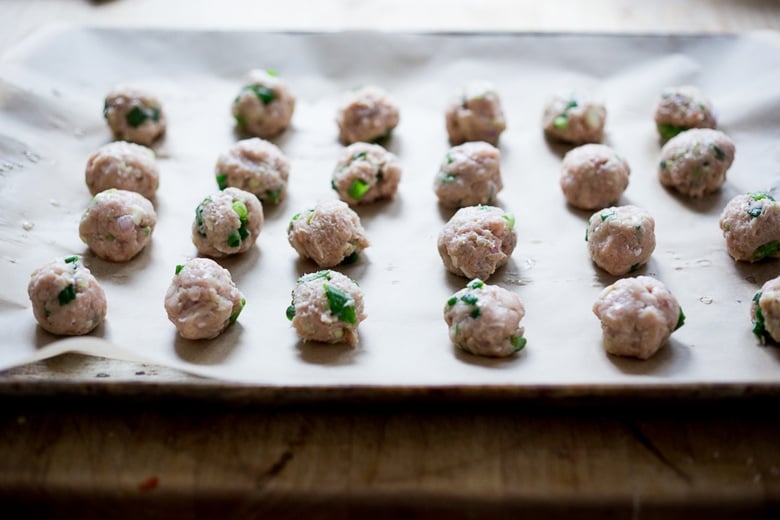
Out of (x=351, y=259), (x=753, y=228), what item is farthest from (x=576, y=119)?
(x=351, y=259)

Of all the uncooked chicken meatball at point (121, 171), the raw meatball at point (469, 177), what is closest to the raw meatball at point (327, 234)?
the raw meatball at point (469, 177)

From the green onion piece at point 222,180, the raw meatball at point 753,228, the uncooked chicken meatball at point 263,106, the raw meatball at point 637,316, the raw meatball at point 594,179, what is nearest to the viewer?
the raw meatball at point 637,316

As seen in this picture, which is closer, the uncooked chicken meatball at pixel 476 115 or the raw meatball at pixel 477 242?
the raw meatball at pixel 477 242

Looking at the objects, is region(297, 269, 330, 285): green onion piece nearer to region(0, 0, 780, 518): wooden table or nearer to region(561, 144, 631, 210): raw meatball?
region(0, 0, 780, 518): wooden table

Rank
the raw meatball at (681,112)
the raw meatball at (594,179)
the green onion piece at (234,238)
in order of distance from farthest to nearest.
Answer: the raw meatball at (681,112)
the raw meatball at (594,179)
the green onion piece at (234,238)

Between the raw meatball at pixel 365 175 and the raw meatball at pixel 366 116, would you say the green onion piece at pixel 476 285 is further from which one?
the raw meatball at pixel 366 116

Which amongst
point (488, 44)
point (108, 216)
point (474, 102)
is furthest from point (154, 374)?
point (488, 44)

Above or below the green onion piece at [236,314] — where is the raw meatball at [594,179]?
above

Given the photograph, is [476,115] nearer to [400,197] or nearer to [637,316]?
[400,197]
